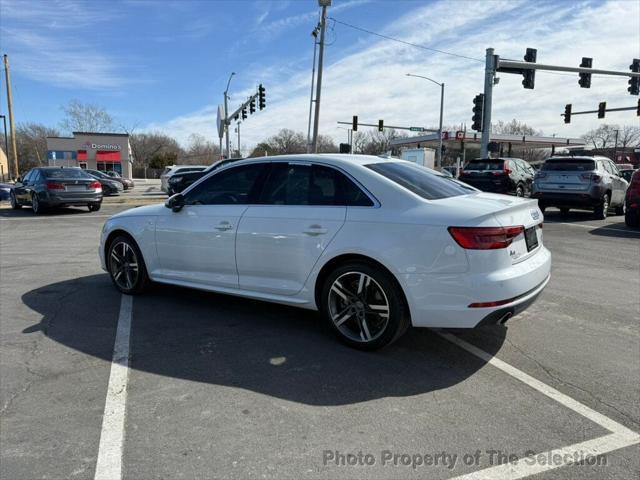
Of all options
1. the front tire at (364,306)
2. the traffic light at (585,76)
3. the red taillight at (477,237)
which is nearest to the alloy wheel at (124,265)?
the front tire at (364,306)

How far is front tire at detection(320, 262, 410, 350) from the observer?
12.3 ft

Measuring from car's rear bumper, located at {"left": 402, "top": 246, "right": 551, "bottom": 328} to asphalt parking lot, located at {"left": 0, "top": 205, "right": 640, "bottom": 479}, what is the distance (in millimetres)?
435

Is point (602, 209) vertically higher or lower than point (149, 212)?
lower

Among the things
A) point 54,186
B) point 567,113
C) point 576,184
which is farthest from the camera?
point 567,113

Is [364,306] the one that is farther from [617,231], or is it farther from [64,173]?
[64,173]

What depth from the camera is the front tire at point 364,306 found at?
3.76 metres

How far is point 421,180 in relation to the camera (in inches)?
172

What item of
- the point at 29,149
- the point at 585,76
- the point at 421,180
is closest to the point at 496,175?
the point at 585,76

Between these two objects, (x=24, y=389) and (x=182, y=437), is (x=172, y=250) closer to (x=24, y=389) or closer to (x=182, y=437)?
(x=24, y=389)

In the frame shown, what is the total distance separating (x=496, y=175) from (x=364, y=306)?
50.1ft

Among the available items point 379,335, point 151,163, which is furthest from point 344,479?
point 151,163

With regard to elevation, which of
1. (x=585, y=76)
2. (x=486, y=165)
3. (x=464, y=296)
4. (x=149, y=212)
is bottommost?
(x=464, y=296)

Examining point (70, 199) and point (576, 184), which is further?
point (70, 199)

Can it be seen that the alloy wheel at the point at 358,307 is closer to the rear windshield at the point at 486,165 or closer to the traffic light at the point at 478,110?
the rear windshield at the point at 486,165
